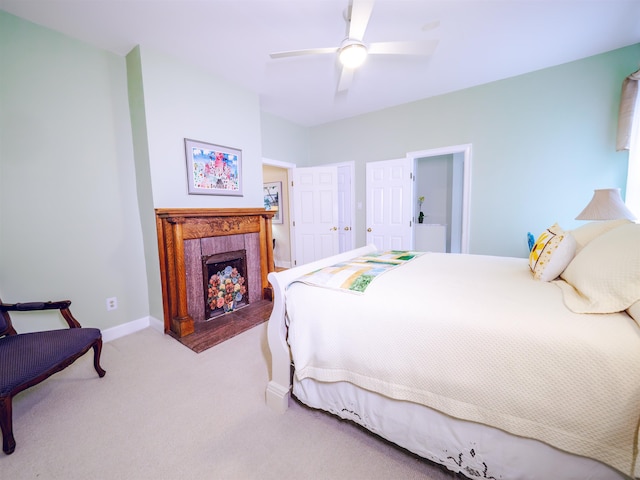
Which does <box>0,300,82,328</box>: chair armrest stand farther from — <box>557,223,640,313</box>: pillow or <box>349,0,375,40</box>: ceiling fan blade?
<box>557,223,640,313</box>: pillow

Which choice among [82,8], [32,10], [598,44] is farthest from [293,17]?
[598,44]

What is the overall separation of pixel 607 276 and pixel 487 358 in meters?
0.56

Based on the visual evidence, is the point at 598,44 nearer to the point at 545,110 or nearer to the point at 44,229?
the point at 545,110

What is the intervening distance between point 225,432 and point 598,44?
4.47m

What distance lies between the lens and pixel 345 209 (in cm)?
469

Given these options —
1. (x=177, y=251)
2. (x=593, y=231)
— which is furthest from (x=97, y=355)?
(x=593, y=231)

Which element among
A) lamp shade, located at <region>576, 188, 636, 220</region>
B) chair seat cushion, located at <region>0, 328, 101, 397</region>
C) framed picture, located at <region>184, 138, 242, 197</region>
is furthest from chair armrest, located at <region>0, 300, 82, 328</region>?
lamp shade, located at <region>576, 188, 636, 220</region>

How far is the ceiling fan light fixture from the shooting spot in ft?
5.83

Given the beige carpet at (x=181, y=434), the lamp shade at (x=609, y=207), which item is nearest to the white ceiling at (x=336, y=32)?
the lamp shade at (x=609, y=207)

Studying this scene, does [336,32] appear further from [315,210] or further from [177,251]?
[315,210]

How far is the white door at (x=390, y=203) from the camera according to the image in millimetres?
3704

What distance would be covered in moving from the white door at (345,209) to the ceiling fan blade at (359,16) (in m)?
2.53

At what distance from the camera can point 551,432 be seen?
0.80 m

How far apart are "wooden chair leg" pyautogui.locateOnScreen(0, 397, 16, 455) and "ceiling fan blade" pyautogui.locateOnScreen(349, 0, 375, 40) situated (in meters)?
2.80
